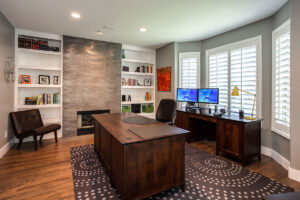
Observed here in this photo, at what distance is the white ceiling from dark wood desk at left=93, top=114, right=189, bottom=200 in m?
2.11

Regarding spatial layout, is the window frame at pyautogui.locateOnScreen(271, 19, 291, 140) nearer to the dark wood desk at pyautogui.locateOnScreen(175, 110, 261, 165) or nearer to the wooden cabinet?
the dark wood desk at pyautogui.locateOnScreen(175, 110, 261, 165)

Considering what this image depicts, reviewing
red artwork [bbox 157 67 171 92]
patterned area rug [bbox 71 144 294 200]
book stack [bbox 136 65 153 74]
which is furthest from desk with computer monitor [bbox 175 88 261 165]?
book stack [bbox 136 65 153 74]

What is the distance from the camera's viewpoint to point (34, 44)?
3.90m

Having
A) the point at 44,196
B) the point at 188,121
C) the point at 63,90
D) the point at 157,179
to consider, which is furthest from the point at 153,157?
the point at 63,90

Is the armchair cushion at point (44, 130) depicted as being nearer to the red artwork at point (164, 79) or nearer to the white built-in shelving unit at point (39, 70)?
the white built-in shelving unit at point (39, 70)

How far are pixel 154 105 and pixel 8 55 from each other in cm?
395

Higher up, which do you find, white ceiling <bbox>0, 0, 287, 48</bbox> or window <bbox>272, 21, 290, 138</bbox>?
white ceiling <bbox>0, 0, 287, 48</bbox>

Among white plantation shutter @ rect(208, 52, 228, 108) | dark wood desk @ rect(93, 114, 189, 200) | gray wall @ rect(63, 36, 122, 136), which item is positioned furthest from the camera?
gray wall @ rect(63, 36, 122, 136)

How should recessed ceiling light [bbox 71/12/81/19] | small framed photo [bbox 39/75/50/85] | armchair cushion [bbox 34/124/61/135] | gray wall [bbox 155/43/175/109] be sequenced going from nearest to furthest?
recessed ceiling light [bbox 71/12/81/19]
armchair cushion [bbox 34/124/61/135]
small framed photo [bbox 39/75/50/85]
gray wall [bbox 155/43/175/109]

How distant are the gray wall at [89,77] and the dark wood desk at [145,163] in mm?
2800

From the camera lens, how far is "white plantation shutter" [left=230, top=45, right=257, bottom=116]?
10.4 feet

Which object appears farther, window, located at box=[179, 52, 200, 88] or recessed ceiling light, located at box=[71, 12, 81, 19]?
window, located at box=[179, 52, 200, 88]

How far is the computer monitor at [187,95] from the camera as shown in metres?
3.79

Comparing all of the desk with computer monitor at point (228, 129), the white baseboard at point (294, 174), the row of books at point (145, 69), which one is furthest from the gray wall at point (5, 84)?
the white baseboard at point (294, 174)
